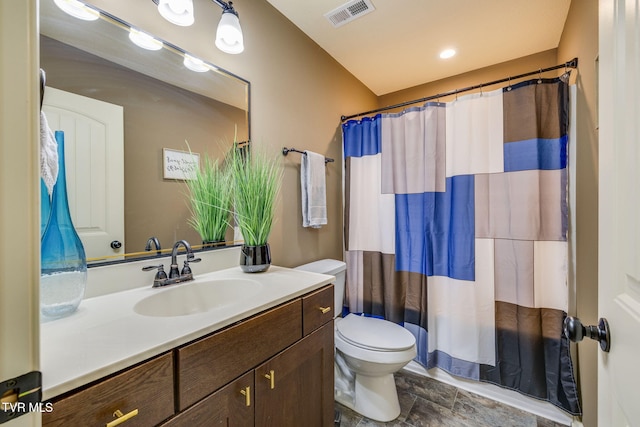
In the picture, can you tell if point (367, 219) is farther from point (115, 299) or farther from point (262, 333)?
point (115, 299)

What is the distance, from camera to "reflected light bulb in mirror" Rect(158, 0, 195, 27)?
1.03 m

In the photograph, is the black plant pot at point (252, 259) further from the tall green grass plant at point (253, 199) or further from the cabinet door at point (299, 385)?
the cabinet door at point (299, 385)

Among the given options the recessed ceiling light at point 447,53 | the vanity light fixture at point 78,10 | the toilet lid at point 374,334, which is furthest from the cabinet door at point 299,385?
the recessed ceiling light at point 447,53

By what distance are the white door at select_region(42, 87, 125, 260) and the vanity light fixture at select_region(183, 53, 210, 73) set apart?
397 millimetres

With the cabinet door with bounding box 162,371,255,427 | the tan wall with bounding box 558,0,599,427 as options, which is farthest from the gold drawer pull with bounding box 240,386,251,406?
the tan wall with bounding box 558,0,599,427

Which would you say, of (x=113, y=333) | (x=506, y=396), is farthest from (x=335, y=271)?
(x=506, y=396)

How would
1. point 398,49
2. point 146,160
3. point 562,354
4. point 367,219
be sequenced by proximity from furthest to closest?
point 367,219
point 398,49
point 562,354
point 146,160

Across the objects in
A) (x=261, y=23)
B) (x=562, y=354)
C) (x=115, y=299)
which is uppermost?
(x=261, y=23)

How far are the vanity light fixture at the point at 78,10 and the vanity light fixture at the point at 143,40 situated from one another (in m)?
0.11

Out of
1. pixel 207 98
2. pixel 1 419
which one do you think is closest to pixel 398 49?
pixel 207 98

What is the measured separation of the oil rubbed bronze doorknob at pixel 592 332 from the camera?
0.55 metres

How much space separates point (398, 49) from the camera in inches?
76.0

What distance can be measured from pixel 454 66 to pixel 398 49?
0.60m

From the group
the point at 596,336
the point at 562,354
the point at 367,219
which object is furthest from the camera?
the point at 367,219
